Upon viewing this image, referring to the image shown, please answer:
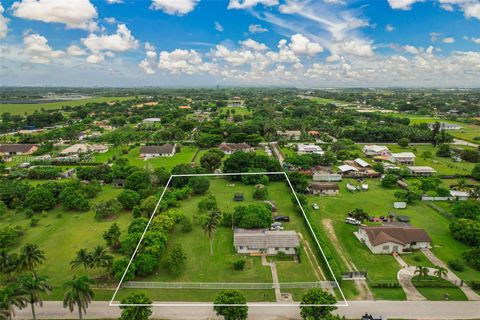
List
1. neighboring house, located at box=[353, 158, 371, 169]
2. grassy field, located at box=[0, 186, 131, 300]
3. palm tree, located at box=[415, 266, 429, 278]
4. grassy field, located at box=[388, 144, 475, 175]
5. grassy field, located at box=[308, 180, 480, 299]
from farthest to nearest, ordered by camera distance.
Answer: neighboring house, located at box=[353, 158, 371, 169] < grassy field, located at box=[388, 144, 475, 175] < grassy field, located at box=[0, 186, 131, 300] < grassy field, located at box=[308, 180, 480, 299] < palm tree, located at box=[415, 266, 429, 278]

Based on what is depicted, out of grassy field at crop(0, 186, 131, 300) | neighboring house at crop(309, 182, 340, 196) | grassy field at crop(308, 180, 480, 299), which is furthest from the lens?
neighboring house at crop(309, 182, 340, 196)

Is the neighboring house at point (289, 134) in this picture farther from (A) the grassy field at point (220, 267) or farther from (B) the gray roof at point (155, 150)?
(A) the grassy field at point (220, 267)

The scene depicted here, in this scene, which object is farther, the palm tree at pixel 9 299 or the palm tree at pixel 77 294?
the palm tree at pixel 77 294

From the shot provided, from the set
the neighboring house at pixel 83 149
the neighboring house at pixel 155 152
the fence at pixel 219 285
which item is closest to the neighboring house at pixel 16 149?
the neighboring house at pixel 83 149

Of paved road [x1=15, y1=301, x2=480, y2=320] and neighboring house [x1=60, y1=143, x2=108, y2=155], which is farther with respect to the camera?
neighboring house [x1=60, y1=143, x2=108, y2=155]

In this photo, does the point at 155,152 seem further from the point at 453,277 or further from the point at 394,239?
the point at 453,277

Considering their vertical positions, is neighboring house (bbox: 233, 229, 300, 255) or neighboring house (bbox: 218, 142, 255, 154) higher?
neighboring house (bbox: 218, 142, 255, 154)

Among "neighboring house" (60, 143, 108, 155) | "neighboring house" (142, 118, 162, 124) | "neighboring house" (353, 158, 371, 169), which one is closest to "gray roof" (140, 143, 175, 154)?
"neighboring house" (60, 143, 108, 155)

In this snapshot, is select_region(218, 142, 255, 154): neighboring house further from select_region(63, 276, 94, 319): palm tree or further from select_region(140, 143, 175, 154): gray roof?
select_region(63, 276, 94, 319): palm tree
